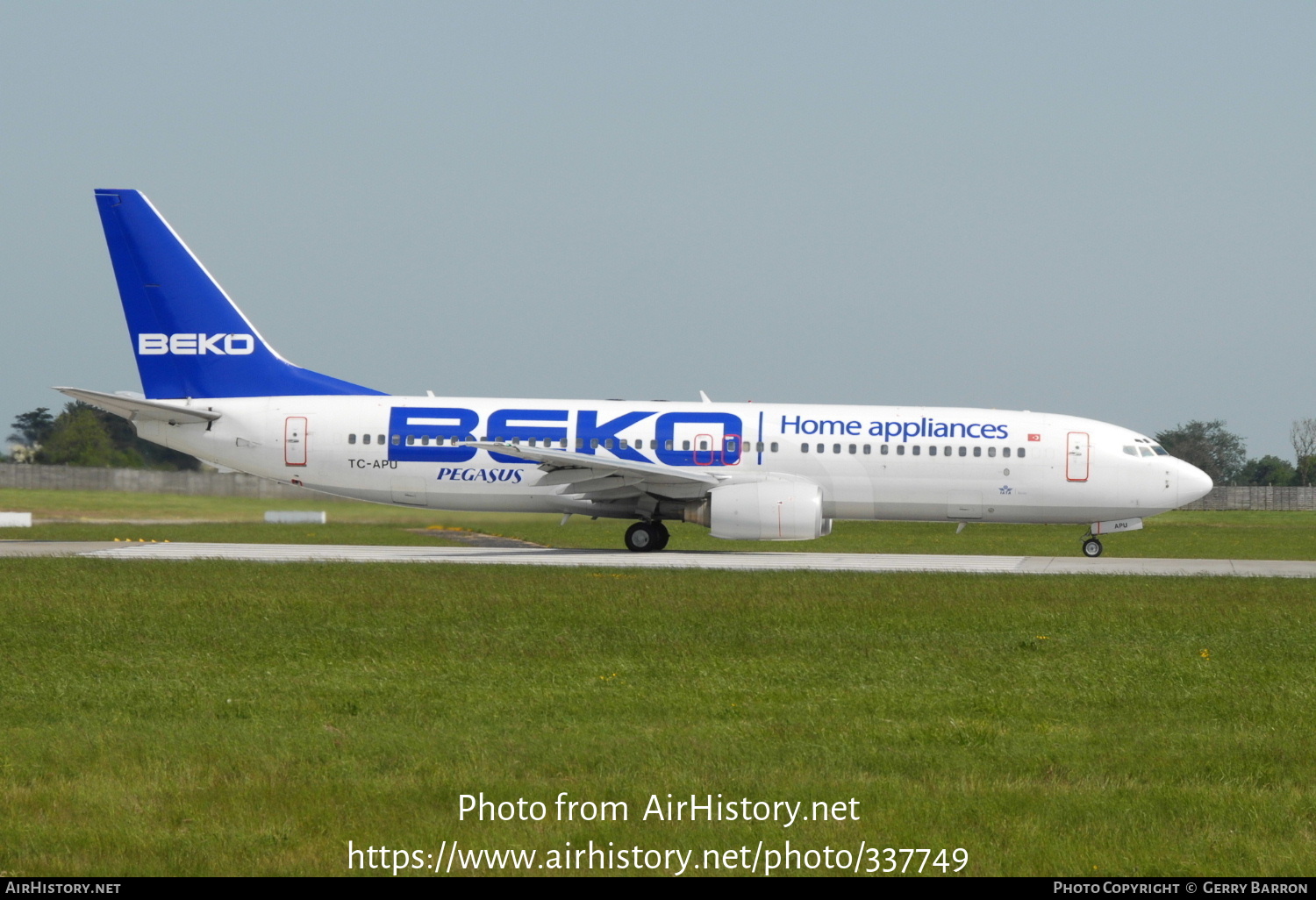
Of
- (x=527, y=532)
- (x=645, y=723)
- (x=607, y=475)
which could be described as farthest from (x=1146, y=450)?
(x=645, y=723)

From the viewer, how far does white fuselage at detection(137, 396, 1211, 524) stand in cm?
2811

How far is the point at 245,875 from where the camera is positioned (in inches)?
247

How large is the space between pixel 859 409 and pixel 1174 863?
22438 millimetres

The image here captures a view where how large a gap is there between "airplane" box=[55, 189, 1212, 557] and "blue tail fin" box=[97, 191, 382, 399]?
0.15 feet

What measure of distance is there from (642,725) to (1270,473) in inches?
4829

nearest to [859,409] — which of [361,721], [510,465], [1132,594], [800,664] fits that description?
[510,465]

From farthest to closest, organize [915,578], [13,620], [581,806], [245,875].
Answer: [915,578] < [13,620] < [581,806] < [245,875]

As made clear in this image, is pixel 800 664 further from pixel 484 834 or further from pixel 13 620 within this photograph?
pixel 13 620

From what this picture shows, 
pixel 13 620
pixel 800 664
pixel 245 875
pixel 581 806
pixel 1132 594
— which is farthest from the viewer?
pixel 1132 594

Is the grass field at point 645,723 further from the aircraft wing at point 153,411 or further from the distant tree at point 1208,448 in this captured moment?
the distant tree at point 1208,448

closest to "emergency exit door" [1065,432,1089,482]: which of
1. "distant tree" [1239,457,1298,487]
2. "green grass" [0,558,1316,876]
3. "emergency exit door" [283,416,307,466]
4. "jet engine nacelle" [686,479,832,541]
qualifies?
"jet engine nacelle" [686,479,832,541]

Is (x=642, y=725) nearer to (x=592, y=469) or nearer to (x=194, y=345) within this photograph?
(x=592, y=469)

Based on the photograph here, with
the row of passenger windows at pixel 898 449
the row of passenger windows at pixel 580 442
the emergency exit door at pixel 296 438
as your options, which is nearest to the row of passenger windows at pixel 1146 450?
the row of passenger windows at pixel 898 449

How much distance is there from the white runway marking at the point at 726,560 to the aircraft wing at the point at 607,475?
133 cm
